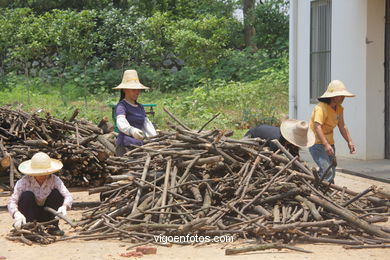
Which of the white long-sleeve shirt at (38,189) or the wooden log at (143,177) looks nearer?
the white long-sleeve shirt at (38,189)

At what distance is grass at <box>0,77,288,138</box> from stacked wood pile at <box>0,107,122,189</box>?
684cm

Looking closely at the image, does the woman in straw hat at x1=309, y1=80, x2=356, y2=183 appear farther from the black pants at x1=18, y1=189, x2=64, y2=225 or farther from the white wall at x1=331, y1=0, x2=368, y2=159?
the white wall at x1=331, y1=0, x2=368, y2=159

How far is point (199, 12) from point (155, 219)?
24973 mm

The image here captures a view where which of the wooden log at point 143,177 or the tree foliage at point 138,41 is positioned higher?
the tree foliage at point 138,41

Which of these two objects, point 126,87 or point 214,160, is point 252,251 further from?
point 126,87

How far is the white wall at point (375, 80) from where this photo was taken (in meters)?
13.4

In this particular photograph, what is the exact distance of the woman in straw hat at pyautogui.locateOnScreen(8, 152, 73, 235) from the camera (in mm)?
7203

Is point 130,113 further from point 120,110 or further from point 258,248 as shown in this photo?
point 258,248

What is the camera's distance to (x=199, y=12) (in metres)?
31.6

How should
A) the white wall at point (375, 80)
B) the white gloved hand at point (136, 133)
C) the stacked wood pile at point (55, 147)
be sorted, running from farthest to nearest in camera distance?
the white wall at point (375, 80)
the stacked wood pile at point (55, 147)
the white gloved hand at point (136, 133)

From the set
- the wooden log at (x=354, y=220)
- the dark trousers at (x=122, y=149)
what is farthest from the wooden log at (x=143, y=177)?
the wooden log at (x=354, y=220)

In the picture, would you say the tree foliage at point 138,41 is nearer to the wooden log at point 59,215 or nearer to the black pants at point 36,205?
the black pants at point 36,205

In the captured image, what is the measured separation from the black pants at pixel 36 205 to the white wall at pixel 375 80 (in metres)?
7.57

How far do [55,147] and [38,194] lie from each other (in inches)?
122
